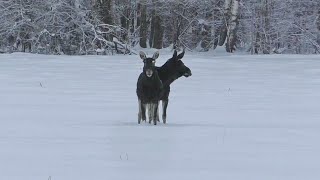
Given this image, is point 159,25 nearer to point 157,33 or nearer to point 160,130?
point 157,33

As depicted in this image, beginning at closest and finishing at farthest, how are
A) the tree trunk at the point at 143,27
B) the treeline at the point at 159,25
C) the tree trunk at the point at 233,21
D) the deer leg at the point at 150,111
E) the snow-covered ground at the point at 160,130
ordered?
the snow-covered ground at the point at 160,130 < the deer leg at the point at 150,111 < the treeline at the point at 159,25 < the tree trunk at the point at 233,21 < the tree trunk at the point at 143,27

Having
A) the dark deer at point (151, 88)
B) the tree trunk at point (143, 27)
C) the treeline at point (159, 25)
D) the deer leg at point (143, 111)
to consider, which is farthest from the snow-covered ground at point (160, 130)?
the tree trunk at point (143, 27)

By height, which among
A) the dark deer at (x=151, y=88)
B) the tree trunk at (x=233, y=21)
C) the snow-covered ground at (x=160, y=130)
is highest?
the tree trunk at (x=233, y=21)

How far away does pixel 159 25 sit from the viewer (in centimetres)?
3684

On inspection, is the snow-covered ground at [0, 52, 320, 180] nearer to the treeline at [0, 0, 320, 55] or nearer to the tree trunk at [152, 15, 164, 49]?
the treeline at [0, 0, 320, 55]

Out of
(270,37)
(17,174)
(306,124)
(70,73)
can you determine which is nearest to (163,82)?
(306,124)

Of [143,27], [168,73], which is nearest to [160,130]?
[168,73]

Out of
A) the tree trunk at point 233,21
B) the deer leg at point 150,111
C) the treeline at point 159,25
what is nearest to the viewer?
the deer leg at point 150,111

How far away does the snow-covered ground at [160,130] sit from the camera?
528cm

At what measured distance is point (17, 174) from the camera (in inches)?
196

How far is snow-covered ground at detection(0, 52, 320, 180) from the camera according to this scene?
5.28m

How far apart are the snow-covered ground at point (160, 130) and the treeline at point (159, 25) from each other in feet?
40.5

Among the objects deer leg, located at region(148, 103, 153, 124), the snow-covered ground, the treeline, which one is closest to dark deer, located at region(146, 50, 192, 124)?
deer leg, located at region(148, 103, 153, 124)

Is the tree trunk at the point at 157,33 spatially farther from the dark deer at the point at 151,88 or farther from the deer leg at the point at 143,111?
the dark deer at the point at 151,88
